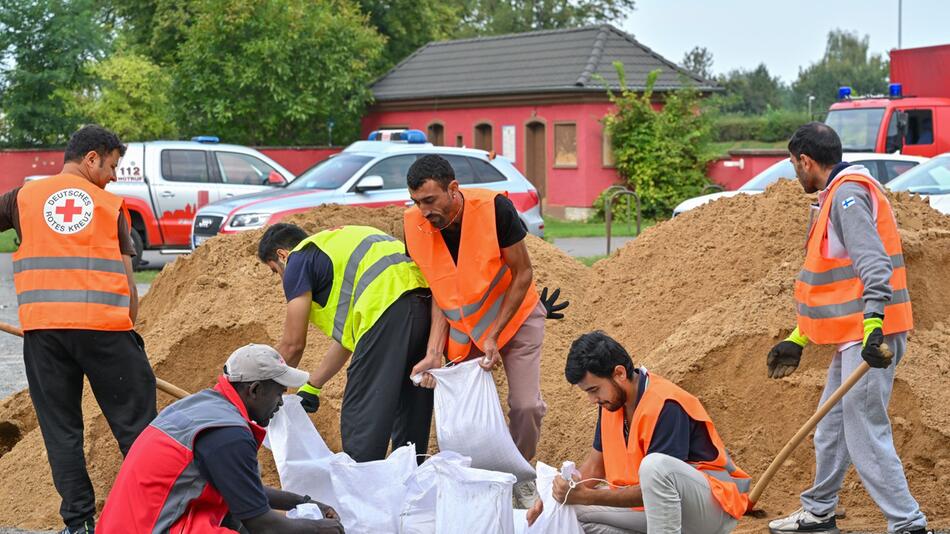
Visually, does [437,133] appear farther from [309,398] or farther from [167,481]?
[167,481]

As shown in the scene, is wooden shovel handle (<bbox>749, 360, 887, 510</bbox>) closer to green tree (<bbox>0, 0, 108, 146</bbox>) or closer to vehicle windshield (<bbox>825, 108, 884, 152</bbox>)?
vehicle windshield (<bbox>825, 108, 884, 152</bbox>)

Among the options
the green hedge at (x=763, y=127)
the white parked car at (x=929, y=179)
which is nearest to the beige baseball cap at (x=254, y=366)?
the white parked car at (x=929, y=179)

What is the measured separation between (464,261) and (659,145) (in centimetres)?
2236

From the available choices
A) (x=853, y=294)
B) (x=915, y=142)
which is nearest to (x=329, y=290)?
(x=853, y=294)

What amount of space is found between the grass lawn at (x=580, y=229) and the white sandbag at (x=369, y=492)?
1646 centimetres

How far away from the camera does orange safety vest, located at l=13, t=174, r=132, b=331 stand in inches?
221

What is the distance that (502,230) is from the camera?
5738mm

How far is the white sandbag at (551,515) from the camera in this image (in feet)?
16.2

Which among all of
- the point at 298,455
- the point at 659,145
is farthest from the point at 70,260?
the point at 659,145

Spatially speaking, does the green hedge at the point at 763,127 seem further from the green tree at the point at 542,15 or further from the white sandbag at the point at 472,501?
the white sandbag at the point at 472,501

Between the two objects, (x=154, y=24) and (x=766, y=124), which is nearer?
(x=154, y=24)

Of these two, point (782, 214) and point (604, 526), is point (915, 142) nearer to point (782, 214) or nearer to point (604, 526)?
point (782, 214)

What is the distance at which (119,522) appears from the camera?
13.3ft

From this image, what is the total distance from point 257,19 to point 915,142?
638 inches
